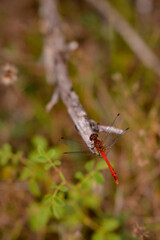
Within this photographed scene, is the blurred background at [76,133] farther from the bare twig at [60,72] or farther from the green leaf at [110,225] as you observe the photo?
the bare twig at [60,72]

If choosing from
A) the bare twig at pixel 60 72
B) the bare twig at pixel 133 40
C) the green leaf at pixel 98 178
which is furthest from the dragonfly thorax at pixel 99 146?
the bare twig at pixel 133 40

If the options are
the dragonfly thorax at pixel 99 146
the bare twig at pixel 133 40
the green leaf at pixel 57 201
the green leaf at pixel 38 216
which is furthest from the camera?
the bare twig at pixel 133 40

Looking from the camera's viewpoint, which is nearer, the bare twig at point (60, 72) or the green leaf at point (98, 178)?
the bare twig at point (60, 72)

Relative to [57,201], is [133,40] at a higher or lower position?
higher

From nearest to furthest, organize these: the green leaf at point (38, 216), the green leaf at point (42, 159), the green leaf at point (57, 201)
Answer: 1. the green leaf at point (57, 201)
2. the green leaf at point (42, 159)
3. the green leaf at point (38, 216)

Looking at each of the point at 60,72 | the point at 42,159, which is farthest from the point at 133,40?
the point at 42,159

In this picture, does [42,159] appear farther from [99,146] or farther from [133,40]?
[133,40]
